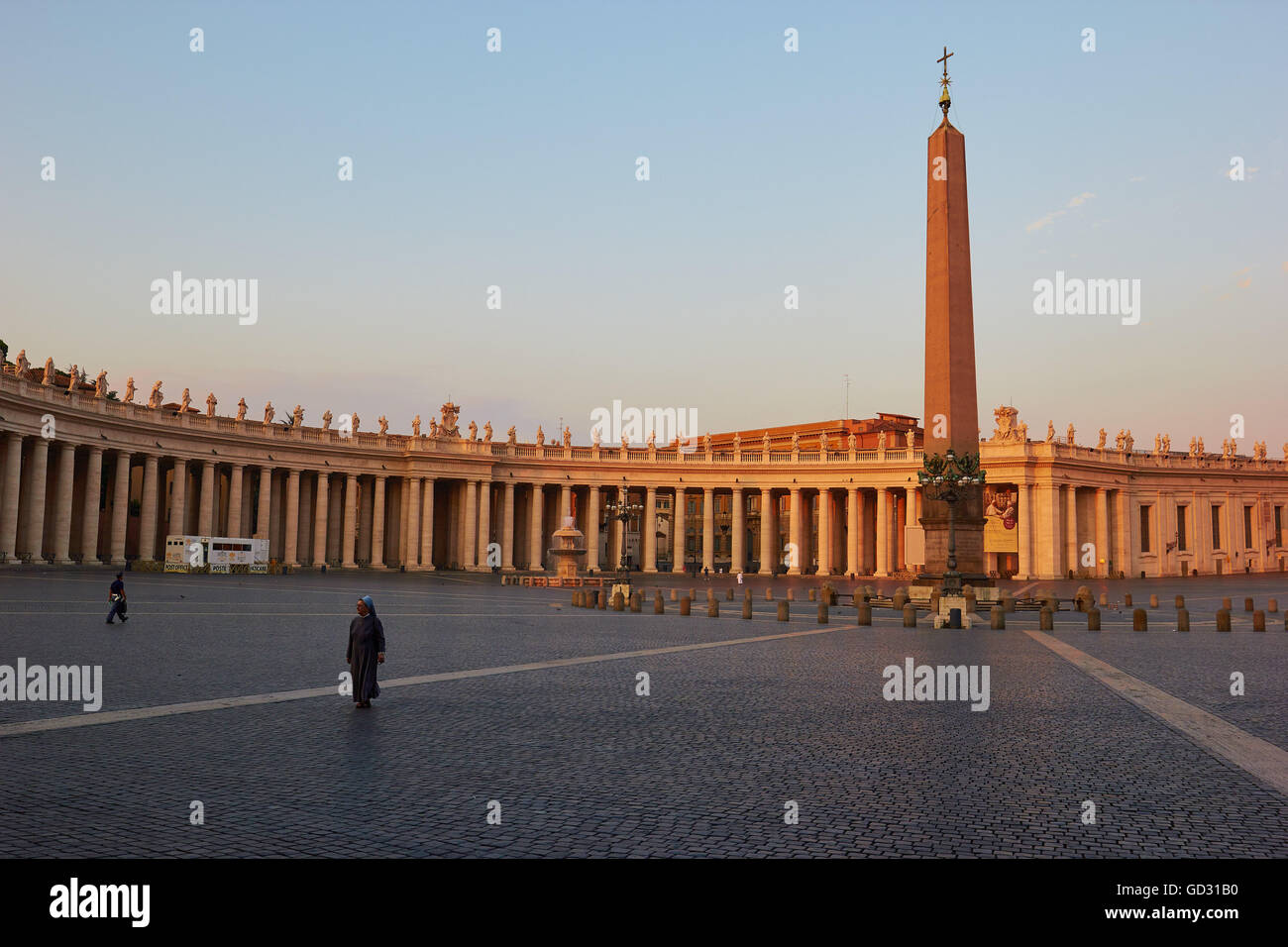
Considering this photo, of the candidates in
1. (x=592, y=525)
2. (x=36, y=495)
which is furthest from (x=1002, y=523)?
(x=36, y=495)

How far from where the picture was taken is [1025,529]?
8331 centimetres

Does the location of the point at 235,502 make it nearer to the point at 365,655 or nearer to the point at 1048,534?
the point at 1048,534

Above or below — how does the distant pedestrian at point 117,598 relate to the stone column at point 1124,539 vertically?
below

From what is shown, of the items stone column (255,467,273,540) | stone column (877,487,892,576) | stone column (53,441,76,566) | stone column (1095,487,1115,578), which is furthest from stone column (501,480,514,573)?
stone column (1095,487,1115,578)

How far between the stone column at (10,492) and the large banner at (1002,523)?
6413cm

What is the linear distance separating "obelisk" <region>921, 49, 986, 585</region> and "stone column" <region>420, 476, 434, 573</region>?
54.9 metres

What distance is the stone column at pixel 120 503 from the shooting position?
6297 cm

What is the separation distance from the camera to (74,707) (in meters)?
11.7

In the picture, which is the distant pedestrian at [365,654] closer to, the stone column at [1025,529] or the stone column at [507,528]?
the stone column at [507,528]

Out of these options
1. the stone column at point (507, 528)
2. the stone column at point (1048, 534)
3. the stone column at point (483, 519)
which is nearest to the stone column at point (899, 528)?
the stone column at point (1048, 534)

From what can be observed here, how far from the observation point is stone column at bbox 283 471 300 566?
254ft

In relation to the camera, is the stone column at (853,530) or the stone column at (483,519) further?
the stone column at (853,530)
